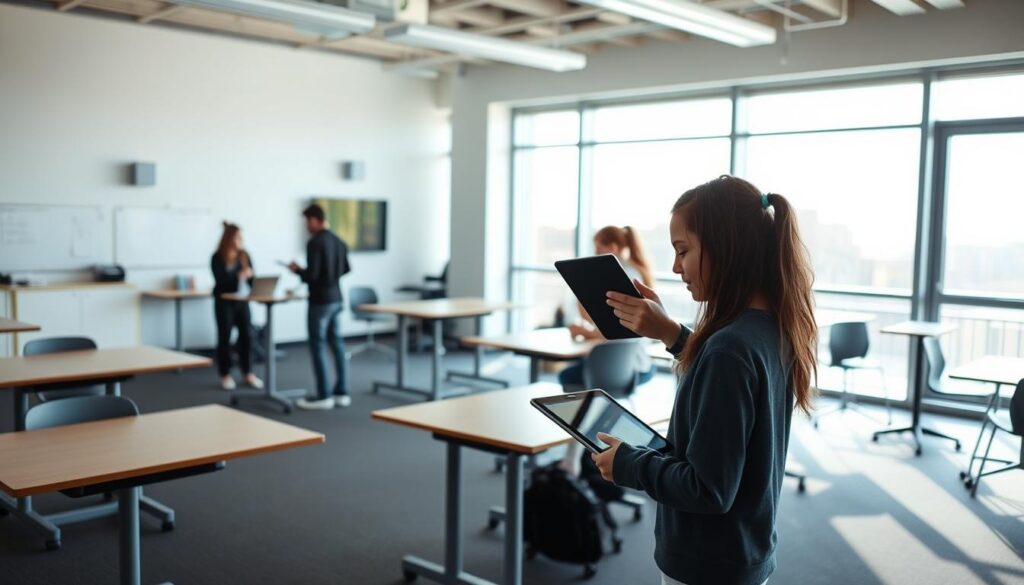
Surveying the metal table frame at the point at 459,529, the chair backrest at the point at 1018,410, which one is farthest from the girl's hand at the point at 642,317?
the chair backrest at the point at 1018,410

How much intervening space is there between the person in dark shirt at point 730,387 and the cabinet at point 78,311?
702cm

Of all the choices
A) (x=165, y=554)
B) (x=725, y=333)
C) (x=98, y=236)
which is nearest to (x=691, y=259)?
(x=725, y=333)

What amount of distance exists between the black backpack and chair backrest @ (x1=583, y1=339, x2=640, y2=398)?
0.72 m

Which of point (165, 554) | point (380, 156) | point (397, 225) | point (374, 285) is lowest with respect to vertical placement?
point (165, 554)

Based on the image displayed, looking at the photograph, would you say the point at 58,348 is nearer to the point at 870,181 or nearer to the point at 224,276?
the point at 224,276

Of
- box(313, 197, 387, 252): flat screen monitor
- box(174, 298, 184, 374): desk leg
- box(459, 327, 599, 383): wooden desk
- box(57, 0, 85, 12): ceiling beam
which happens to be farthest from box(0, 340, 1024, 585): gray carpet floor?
box(313, 197, 387, 252): flat screen monitor

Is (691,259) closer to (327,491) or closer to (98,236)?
(327,491)

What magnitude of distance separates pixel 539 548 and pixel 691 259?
2517 mm

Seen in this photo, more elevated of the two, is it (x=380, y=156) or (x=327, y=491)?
(x=380, y=156)

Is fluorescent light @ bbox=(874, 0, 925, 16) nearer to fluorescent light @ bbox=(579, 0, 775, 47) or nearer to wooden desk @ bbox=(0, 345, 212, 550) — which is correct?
fluorescent light @ bbox=(579, 0, 775, 47)

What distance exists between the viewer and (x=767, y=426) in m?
1.51

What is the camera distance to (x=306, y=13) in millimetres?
5715

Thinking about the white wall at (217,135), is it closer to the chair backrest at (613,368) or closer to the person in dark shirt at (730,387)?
the chair backrest at (613,368)

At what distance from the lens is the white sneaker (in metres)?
6.68
